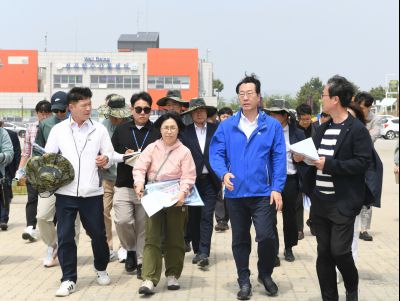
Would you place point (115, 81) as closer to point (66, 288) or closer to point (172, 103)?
point (172, 103)

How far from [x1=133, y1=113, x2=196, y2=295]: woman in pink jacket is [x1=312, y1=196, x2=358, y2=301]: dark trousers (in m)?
1.43

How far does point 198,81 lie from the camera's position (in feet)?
265

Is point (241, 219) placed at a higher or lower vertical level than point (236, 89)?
lower

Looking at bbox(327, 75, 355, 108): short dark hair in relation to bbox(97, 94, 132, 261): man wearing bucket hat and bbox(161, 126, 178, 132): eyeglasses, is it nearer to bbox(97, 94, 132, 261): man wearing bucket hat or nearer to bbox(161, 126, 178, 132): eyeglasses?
bbox(161, 126, 178, 132): eyeglasses

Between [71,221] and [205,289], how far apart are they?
1.48m

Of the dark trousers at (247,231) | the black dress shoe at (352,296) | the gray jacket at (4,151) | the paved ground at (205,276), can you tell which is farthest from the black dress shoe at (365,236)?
the gray jacket at (4,151)

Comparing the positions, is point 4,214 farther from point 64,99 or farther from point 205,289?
point 205,289

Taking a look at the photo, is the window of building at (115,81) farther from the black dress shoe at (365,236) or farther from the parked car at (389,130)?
the black dress shoe at (365,236)

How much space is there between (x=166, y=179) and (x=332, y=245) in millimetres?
1835

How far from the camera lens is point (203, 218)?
26.2 ft

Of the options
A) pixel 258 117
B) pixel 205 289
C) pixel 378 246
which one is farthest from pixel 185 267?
pixel 378 246

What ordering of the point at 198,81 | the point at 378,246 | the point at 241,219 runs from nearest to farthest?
the point at 241,219
the point at 378,246
the point at 198,81

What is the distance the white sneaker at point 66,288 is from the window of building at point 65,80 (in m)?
75.2

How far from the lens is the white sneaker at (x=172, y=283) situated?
6.55 metres
